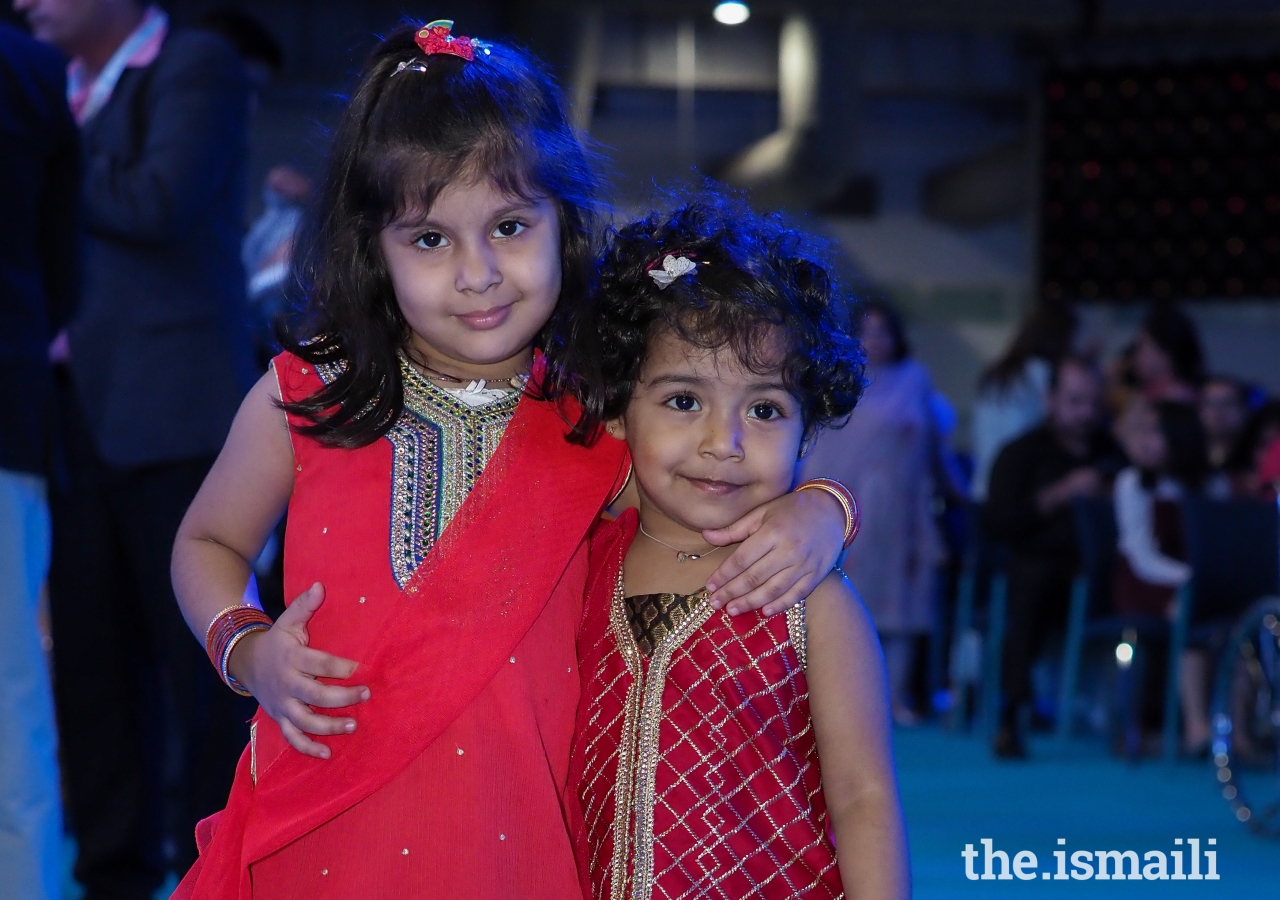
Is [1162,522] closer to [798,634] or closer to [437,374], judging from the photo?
[798,634]

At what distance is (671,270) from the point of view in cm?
155

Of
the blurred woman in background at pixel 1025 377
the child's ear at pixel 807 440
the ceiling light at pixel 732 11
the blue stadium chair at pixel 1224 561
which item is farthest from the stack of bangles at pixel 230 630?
the ceiling light at pixel 732 11

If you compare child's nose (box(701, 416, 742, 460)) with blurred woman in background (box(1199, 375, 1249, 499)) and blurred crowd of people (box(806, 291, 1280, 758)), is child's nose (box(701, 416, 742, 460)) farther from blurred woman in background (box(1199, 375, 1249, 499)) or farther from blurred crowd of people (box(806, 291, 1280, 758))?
blurred woman in background (box(1199, 375, 1249, 499))

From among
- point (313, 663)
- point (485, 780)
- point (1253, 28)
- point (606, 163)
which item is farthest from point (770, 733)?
point (1253, 28)

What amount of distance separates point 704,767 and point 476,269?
1.72 ft

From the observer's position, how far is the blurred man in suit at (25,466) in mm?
2092

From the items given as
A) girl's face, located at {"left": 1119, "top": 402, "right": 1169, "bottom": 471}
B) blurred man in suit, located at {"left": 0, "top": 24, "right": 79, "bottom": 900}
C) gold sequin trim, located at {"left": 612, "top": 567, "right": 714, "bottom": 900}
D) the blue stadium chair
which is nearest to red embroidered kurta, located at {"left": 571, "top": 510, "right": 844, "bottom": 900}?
gold sequin trim, located at {"left": 612, "top": 567, "right": 714, "bottom": 900}

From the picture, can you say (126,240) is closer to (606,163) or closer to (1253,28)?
(606,163)

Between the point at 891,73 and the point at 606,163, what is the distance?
9.96 m

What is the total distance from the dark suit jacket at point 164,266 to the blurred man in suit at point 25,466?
23 cm

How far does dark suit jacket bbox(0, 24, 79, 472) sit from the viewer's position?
2.12 m

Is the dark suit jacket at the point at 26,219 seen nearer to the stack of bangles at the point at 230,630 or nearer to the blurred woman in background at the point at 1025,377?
the stack of bangles at the point at 230,630

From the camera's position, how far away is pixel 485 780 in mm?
1432

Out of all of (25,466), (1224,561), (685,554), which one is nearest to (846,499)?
(685,554)
